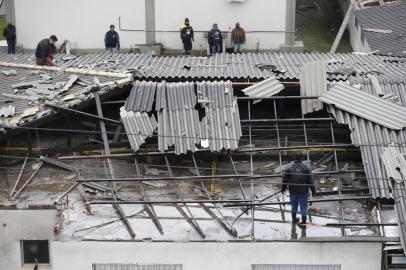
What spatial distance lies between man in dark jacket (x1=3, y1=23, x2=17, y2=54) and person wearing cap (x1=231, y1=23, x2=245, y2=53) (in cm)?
900

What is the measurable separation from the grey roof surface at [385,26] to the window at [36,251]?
16.0 m

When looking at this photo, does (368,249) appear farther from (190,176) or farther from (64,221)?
(64,221)

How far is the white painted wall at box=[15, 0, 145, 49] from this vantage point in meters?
32.1

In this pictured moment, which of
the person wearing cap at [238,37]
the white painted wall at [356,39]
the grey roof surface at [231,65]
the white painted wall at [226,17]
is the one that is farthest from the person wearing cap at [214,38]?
the white painted wall at [356,39]

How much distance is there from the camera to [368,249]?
17.1m

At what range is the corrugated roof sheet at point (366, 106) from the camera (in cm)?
2047

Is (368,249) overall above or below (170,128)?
below

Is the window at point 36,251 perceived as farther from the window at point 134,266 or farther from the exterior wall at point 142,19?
the exterior wall at point 142,19

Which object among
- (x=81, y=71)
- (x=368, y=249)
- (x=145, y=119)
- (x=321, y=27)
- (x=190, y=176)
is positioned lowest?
(x=368, y=249)

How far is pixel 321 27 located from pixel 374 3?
357cm

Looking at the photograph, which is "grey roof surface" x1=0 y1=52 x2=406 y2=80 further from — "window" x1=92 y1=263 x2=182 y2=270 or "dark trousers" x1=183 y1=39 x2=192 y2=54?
"window" x1=92 y1=263 x2=182 y2=270

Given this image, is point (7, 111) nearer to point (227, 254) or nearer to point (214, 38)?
point (227, 254)

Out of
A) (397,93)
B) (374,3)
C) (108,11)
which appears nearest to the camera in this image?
(397,93)

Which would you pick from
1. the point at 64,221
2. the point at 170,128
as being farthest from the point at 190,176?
the point at 64,221
